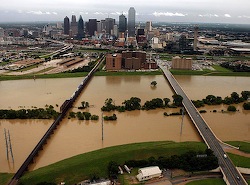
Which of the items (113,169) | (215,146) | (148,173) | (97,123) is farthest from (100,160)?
(215,146)

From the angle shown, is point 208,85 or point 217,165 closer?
point 217,165

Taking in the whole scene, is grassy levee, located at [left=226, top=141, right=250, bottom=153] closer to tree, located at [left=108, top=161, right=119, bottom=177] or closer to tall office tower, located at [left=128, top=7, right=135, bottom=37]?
tree, located at [left=108, top=161, right=119, bottom=177]

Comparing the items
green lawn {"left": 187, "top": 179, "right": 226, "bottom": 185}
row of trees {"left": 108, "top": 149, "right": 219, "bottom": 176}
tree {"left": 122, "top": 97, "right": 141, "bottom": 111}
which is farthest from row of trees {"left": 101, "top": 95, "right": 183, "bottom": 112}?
green lawn {"left": 187, "top": 179, "right": 226, "bottom": 185}

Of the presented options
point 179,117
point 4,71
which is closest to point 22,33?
point 4,71

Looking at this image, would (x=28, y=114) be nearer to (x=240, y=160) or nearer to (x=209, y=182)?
(x=209, y=182)

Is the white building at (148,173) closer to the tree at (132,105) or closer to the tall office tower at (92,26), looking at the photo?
the tree at (132,105)

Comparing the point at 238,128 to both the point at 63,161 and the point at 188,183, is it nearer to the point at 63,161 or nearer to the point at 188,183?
the point at 188,183
